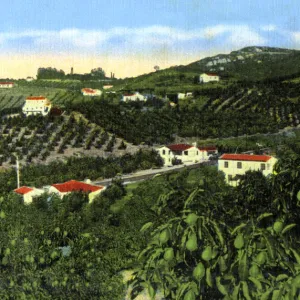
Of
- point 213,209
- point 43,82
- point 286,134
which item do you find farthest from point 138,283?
point 43,82

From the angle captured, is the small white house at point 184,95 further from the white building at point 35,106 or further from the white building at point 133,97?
the white building at point 35,106

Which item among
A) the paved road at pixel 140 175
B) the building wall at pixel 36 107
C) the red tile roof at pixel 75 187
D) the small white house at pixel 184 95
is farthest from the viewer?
the small white house at pixel 184 95

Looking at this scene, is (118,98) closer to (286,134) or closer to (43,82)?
(286,134)

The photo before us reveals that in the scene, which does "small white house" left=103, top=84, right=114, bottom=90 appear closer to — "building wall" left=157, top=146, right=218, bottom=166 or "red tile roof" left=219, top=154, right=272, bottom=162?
"building wall" left=157, top=146, right=218, bottom=166

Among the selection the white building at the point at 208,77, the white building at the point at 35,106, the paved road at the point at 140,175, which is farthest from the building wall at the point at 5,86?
the paved road at the point at 140,175

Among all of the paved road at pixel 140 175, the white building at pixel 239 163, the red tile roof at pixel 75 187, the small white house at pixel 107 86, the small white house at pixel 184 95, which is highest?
the small white house at pixel 107 86

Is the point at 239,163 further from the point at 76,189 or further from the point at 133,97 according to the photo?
the point at 133,97

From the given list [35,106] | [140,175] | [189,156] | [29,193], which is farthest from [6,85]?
Answer: [29,193]
